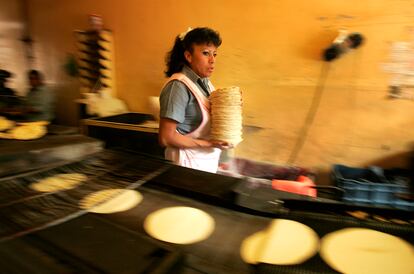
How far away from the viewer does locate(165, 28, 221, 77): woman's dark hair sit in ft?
4.75

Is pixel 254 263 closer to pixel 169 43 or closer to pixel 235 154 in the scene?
pixel 235 154

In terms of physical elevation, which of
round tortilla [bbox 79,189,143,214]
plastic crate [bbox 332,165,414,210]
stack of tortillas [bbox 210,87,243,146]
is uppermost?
stack of tortillas [bbox 210,87,243,146]

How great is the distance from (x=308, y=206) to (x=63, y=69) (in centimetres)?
357

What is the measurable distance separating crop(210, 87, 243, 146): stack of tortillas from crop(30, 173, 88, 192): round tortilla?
2.17ft

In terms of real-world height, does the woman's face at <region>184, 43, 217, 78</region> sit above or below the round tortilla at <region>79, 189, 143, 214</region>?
above

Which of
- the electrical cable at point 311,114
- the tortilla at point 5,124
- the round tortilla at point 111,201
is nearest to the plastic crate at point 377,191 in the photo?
the electrical cable at point 311,114

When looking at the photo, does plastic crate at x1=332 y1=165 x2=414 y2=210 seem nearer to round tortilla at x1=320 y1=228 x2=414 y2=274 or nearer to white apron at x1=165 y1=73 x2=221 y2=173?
white apron at x1=165 y1=73 x2=221 y2=173

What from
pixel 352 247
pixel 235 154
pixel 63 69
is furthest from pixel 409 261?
pixel 63 69

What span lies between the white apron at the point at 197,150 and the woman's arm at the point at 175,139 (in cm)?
5

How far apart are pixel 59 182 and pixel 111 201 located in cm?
25

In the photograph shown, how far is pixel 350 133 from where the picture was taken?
1.95 metres

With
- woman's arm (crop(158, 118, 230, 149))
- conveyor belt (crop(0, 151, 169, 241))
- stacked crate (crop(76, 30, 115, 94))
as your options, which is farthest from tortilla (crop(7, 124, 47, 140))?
stacked crate (crop(76, 30, 115, 94))

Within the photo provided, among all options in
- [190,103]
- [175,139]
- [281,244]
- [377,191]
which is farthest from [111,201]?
[377,191]

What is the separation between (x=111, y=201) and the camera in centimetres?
82
